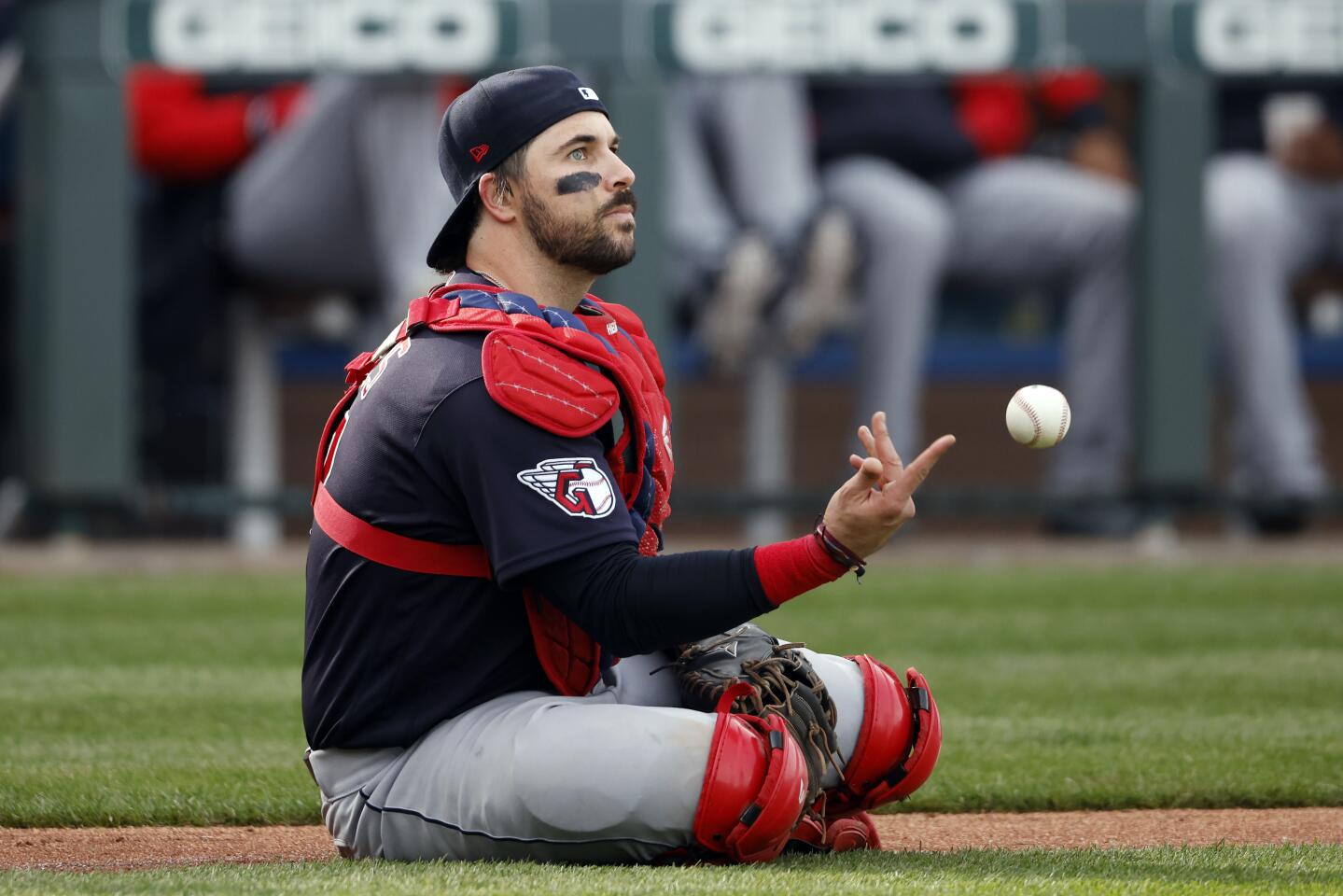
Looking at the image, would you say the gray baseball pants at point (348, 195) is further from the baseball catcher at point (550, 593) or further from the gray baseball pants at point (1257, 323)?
the baseball catcher at point (550, 593)

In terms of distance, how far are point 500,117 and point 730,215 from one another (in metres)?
6.23

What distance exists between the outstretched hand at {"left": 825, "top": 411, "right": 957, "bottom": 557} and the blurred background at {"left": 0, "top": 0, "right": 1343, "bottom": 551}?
576cm

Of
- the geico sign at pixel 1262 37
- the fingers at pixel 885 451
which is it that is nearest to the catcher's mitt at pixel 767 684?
the fingers at pixel 885 451

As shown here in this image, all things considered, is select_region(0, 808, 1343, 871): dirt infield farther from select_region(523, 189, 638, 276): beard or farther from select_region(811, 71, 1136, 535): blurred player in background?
select_region(811, 71, 1136, 535): blurred player in background

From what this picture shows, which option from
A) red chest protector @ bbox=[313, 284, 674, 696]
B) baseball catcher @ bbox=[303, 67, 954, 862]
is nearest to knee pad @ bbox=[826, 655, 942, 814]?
baseball catcher @ bbox=[303, 67, 954, 862]

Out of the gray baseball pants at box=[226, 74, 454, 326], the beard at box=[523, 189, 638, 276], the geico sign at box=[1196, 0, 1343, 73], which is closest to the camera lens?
the beard at box=[523, 189, 638, 276]

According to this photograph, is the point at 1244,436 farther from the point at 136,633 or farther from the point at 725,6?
the point at 136,633

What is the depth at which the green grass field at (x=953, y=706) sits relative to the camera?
134 inches

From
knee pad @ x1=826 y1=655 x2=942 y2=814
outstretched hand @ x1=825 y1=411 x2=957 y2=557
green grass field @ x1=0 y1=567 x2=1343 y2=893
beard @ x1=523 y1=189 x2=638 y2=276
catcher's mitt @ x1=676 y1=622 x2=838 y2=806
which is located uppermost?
beard @ x1=523 y1=189 x2=638 y2=276

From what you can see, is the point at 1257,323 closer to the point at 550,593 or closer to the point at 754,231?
the point at 754,231

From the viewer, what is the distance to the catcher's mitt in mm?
3389

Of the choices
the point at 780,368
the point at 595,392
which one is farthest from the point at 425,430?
the point at 780,368

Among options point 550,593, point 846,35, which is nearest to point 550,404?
point 550,593

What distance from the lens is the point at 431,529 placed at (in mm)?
3314
